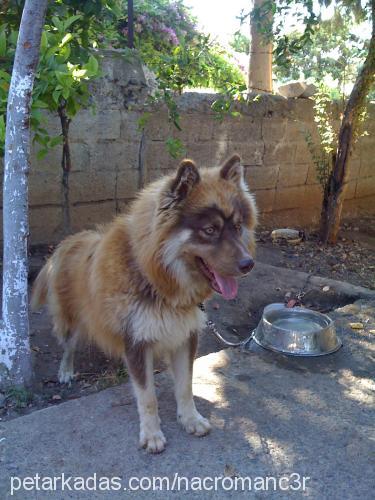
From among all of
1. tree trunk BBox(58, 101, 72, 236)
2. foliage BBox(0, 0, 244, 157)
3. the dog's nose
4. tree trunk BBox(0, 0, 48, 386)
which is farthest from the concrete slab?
tree trunk BBox(58, 101, 72, 236)

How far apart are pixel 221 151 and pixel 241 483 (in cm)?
578

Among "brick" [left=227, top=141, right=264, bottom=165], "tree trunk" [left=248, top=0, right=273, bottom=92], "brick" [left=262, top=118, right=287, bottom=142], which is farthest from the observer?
"tree trunk" [left=248, top=0, right=273, bottom=92]

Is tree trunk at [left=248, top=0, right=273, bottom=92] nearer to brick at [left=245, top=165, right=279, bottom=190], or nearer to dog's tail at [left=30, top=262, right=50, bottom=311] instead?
brick at [left=245, top=165, right=279, bottom=190]

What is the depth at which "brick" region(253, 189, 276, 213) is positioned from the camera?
28.4ft

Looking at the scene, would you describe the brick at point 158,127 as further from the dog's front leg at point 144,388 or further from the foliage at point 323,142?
the dog's front leg at point 144,388

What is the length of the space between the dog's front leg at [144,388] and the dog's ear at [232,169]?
114 centimetres

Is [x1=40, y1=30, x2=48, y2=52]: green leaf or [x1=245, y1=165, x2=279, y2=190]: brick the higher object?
[x1=40, y1=30, x2=48, y2=52]: green leaf

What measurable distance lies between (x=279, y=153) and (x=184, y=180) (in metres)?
6.06

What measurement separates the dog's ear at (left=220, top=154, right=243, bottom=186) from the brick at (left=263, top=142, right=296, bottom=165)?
5433 millimetres

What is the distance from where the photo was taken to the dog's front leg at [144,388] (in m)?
3.08

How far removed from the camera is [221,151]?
7871 mm

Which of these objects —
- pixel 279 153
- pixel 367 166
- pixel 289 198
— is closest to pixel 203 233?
pixel 279 153

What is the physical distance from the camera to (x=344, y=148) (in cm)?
763

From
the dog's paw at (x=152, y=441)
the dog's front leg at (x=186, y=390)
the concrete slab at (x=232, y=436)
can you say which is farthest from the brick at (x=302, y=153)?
the dog's paw at (x=152, y=441)
